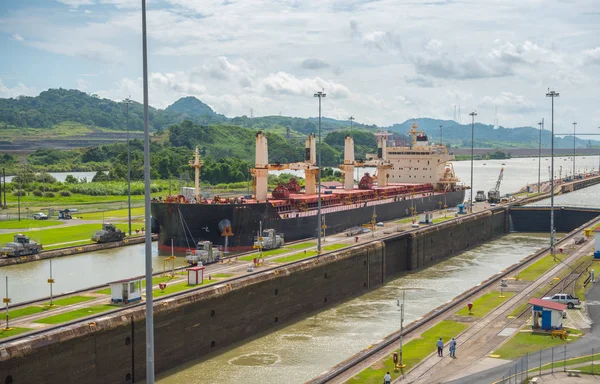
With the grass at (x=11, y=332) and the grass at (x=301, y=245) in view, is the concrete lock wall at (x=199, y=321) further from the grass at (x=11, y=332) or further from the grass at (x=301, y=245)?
the grass at (x=301, y=245)

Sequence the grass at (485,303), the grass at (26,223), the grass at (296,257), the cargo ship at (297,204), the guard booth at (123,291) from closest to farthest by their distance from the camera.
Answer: the guard booth at (123,291)
the grass at (485,303)
the grass at (296,257)
the cargo ship at (297,204)
the grass at (26,223)

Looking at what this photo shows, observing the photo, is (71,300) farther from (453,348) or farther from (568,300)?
(568,300)

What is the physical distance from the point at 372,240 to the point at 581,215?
41505mm

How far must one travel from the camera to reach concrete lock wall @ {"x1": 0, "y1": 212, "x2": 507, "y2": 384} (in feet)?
93.1

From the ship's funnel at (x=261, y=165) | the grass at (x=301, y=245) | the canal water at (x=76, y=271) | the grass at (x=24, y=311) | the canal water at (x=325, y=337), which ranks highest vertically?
the ship's funnel at (x=261, y=165)

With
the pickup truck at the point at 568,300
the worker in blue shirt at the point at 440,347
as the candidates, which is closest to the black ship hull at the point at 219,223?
the pickup truck at the point at 568,300

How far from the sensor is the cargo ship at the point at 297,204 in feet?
192

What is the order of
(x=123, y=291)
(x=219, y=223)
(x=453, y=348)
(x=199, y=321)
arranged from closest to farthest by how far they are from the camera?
(x=453, y=348)
(x=123, y=291)
(x=199, y=321)
(x=219, y=223)

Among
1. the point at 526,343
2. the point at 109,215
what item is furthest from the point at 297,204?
the point at 526,343

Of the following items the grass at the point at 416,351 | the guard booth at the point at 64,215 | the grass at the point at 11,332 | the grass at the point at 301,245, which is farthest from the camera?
the guard booth at the point at 64,215

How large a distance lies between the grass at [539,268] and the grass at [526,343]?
622 inches

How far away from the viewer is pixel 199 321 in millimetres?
36875

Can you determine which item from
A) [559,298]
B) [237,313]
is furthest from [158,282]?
[559,298]

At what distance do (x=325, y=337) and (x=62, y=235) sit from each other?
127ft
